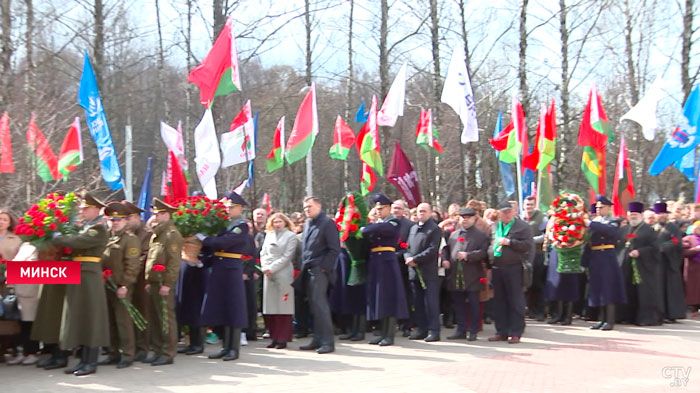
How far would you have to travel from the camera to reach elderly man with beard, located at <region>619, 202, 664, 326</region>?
44.7 feet

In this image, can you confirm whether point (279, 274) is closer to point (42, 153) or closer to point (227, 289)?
point (227, 289)

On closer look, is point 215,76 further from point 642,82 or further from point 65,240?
point 642,82

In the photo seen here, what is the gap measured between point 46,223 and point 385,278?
4779 millimetres

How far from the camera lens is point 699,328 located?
44.2 ft

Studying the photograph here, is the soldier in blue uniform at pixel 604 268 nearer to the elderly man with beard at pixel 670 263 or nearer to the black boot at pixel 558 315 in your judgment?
the black boot at pixel 558 315

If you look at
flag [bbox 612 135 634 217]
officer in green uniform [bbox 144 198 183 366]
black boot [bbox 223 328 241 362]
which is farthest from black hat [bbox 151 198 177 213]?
flag [bbox 612 135 634 217]

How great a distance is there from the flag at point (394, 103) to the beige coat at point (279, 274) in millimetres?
7189

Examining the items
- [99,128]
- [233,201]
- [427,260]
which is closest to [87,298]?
[233,201]

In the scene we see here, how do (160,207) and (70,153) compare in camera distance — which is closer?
(160,207)

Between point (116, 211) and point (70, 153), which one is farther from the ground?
point (70, 153)

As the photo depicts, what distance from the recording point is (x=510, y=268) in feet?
37.6

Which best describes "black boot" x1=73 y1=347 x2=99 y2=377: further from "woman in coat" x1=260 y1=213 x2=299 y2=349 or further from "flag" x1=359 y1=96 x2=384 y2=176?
"flag" x1=359 y1=96 x2=384 y2=176

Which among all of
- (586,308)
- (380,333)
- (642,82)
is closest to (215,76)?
(380,333)

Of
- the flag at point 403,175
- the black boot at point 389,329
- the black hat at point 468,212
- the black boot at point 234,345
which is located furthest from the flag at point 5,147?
the black hat at point 468,212
